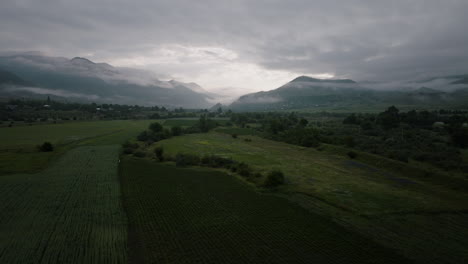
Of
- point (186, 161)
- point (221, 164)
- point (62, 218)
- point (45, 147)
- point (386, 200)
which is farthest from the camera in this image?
point (45, 147)

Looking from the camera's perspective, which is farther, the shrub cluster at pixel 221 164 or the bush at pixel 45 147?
the bush at pixel 45 147

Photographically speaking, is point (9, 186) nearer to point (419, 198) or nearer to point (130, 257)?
point (130, 257)

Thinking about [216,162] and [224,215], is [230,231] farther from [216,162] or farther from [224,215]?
[216,162]

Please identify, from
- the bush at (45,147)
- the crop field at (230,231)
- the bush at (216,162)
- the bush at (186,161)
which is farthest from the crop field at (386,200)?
the bush at (45,147)

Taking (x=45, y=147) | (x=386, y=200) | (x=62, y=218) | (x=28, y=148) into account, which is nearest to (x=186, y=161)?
(x=62, y=218)

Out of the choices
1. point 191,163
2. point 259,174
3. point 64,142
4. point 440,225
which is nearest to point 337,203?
point 440,225

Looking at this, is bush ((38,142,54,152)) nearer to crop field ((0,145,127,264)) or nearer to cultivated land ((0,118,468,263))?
cultivated land ((0,118,468,263))

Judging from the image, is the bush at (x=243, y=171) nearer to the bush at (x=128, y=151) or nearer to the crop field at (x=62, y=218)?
the crop field at (x=62, y=218)
